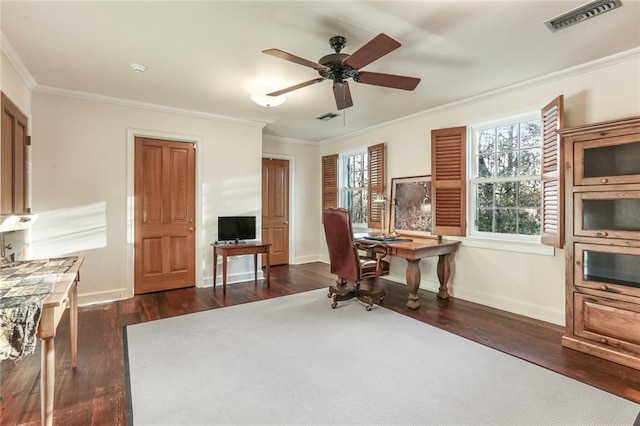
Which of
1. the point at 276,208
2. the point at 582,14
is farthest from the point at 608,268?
the point at 276,208

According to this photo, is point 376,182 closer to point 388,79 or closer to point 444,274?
point 444,274

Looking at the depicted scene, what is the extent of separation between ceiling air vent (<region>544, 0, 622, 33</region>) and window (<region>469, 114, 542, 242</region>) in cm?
129

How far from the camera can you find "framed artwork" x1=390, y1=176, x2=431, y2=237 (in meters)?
4.39

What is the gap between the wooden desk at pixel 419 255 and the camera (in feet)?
11.7

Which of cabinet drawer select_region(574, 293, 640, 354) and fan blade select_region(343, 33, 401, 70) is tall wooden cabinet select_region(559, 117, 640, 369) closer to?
cabinet drawer select_region(574, 293, 640, 354)

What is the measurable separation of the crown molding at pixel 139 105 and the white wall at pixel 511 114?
2484mm

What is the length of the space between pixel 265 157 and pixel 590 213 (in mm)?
4891

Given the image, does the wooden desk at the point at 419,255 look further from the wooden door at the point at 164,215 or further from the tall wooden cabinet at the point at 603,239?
the wooden door at the point at 164,215

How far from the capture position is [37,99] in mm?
3477

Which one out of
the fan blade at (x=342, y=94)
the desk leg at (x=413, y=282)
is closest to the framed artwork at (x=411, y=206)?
the desk leg at (x=413, y=282)

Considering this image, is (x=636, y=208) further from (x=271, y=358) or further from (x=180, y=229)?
(x=180, y=229)

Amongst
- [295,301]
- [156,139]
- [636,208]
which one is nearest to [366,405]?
[295,301]

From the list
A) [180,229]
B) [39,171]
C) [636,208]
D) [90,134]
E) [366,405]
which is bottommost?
[366,405]

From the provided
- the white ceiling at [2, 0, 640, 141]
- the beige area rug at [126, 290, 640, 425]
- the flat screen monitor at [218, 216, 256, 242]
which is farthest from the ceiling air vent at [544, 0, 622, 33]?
the flat screen monitor at [218, 216, 256, 242]
